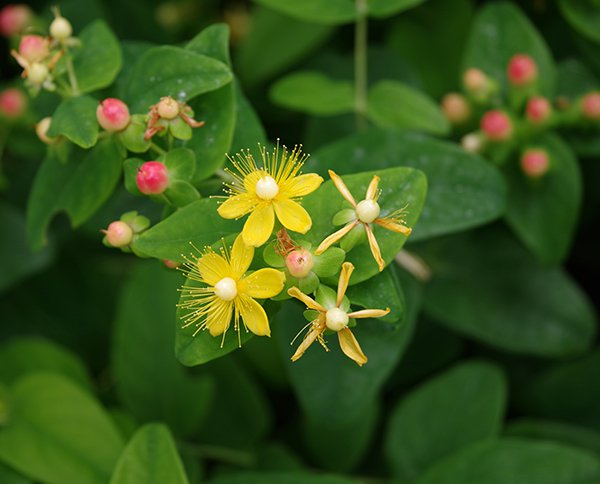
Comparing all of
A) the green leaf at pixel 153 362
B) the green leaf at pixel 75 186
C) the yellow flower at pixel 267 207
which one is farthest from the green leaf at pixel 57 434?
the yellow flower at pixel 267 207

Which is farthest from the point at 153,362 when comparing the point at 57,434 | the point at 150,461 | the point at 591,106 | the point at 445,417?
the point at 591,106

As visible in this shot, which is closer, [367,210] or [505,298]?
[367,210]

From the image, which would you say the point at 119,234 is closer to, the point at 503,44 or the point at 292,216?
the point at 292,216

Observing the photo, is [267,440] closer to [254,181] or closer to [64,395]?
[64,395]

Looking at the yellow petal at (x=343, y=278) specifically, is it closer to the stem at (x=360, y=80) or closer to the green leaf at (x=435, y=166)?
the green leaf at (x=435, y=166)

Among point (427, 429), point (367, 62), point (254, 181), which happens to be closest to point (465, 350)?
point (427, 429)

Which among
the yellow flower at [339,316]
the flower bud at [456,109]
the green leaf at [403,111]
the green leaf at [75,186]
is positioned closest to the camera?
the yellow flower at [339,316]

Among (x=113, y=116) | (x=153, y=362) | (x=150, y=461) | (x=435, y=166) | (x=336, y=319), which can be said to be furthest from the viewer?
(x=153, y=362)
